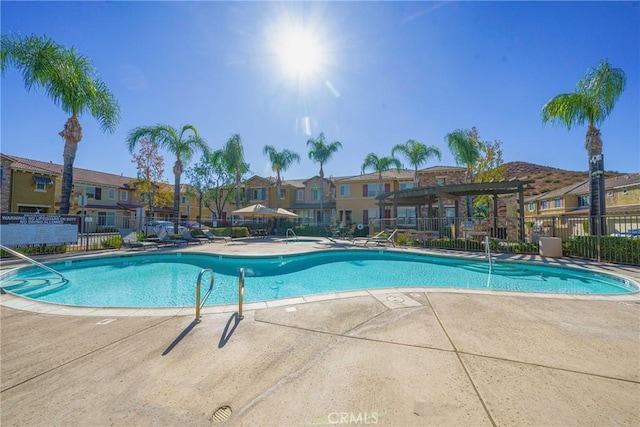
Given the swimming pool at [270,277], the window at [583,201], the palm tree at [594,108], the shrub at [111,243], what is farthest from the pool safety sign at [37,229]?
the window at [583,201]

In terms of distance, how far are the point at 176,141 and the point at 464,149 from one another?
2326 centimetres

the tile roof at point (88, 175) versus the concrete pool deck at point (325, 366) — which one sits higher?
the tile roof at point (88, 175)

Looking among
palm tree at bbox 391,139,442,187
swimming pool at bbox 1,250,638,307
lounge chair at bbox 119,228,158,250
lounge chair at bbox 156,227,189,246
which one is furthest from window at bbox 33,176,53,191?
palm tree at bbox 391,139,442,187

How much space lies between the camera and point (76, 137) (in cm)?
1407

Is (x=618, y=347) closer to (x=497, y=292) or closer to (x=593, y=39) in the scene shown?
(x=497, y=292)

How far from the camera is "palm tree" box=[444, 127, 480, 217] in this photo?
21.1 metres

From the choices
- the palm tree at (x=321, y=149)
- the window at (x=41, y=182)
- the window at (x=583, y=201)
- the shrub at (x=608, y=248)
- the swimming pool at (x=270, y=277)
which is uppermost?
the palm tree at (x=321, y=149)

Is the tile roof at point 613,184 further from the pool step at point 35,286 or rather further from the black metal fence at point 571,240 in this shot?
the pool step at point 35,286

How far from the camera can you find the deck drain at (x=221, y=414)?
1957 mm

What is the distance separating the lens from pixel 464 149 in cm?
2108

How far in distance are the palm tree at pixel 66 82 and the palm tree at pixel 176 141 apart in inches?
142

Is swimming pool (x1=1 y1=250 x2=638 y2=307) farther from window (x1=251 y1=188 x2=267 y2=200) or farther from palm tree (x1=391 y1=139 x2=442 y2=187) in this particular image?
window (x1=251 y1=188 x2=267 y2=200)

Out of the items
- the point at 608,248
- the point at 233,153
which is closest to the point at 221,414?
the point at 608,248

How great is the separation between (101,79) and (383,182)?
84.4 ft
